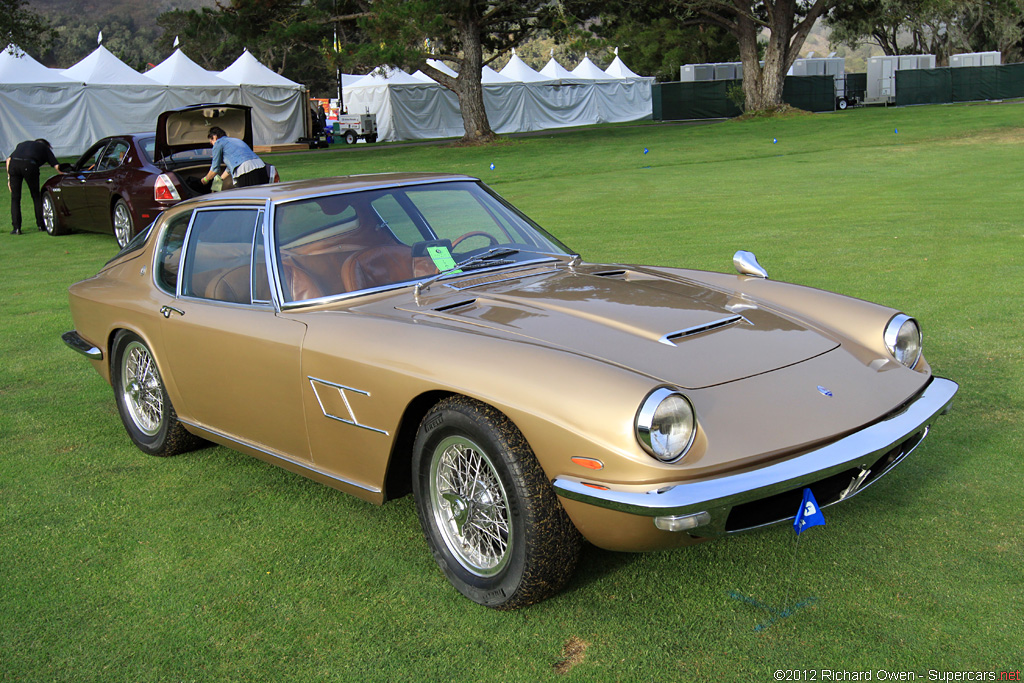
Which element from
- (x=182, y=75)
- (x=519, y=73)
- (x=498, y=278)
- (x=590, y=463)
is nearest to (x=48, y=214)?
(x=498, y=278)

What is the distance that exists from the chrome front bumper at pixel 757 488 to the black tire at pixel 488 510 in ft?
0.56

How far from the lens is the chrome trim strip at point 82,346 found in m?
5.04

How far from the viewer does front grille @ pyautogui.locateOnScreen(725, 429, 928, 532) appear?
2742 mm

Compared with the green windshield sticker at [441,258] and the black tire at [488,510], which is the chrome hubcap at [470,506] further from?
the green windshield sticker at [441,258]

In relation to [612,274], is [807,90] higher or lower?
higher

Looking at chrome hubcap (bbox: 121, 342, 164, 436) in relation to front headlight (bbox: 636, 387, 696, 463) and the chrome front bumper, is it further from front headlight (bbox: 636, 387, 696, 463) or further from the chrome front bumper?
front headlight (bbox: 636, 387, 696, 463)

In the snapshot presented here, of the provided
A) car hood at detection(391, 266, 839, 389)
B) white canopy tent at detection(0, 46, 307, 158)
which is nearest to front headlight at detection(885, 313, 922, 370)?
car hood at detection(391, 266, 839, 389)

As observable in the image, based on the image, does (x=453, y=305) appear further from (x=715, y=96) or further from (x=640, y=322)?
(x=715, y=96)

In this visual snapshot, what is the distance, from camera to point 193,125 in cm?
1209

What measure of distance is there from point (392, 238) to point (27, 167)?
40.5 ft

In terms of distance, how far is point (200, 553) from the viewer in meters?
3.59

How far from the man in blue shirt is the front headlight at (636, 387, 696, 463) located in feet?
30.8

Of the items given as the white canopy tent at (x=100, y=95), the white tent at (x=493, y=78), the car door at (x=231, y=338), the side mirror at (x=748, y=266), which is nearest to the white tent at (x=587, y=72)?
the white tent at (x=493, y=78)

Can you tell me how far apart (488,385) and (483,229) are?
175 centimetres
